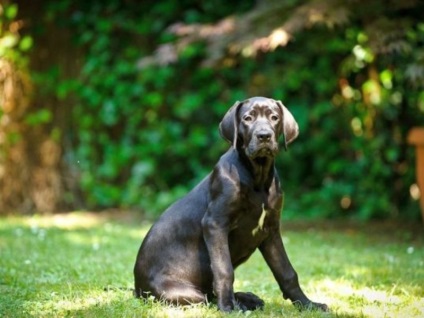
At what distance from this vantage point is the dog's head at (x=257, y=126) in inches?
167

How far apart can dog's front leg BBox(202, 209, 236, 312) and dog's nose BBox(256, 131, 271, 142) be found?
1.66 ft

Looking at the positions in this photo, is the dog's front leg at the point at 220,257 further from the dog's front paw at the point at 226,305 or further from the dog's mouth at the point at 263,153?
the dog's mouth at the point at 263,153

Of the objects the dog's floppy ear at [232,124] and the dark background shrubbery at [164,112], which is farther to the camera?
the dark background shrubbery at [164,112]

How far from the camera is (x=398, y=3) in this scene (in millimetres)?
7406

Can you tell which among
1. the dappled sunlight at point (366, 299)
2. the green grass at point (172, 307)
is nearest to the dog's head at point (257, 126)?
the green grass at point (172, 307)

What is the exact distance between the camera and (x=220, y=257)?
13.9 feet

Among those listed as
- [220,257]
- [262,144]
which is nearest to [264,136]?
[262,144]

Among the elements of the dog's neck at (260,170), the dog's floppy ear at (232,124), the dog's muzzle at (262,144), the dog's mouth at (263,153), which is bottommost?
the dog's neck at (260,170)

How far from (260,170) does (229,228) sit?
1.35ft

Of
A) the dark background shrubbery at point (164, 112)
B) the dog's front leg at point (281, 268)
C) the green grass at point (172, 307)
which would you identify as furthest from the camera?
the dark background shrubbery at point (164, 112)

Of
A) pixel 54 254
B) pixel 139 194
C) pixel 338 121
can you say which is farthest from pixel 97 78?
pixel 54 254

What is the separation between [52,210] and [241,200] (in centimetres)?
666

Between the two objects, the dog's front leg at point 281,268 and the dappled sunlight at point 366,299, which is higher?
the dog's front leg at point 281,268

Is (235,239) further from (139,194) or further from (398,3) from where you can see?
(139,194)
